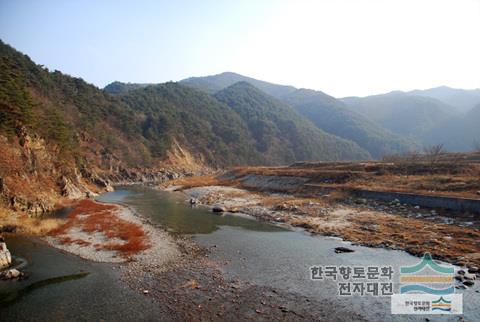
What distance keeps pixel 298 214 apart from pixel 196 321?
24.7 metres

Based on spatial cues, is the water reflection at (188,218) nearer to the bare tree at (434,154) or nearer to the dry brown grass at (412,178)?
the dry brown grass at (412,178)

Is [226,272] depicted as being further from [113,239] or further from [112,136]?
[112,136]

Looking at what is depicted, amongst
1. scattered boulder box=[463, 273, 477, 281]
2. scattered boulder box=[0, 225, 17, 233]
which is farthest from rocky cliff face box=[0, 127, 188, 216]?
scattered boulder box=[463, 273, 477, 281]

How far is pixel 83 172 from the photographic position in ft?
199

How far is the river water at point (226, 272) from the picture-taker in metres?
14.0

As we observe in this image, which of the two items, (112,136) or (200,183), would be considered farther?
(112,136)

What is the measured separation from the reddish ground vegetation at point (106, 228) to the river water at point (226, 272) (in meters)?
2.73

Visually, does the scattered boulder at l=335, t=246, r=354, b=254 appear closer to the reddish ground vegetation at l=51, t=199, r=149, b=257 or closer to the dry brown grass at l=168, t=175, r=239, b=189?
the reddish ground vegetation at l=51, t=199, r=149, b=257

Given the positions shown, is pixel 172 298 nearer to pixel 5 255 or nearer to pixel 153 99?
pixel 5 255

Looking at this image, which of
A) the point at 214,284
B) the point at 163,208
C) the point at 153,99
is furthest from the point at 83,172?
the point at 153,99

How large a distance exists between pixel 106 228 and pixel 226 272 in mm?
16638

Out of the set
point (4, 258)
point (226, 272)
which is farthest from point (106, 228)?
point (226, 272)

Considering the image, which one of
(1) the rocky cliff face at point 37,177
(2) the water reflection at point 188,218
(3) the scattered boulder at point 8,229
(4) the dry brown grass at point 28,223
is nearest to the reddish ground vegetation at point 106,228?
(4) the dry brown grass at point 28,223

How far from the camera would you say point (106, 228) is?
29891mm
